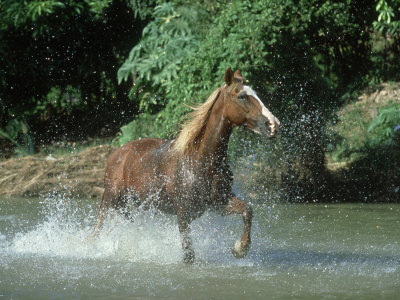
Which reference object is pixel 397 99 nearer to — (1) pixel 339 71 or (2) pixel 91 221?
(1) pixel 339 71

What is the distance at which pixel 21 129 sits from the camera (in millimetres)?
17094

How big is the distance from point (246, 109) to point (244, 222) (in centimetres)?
107

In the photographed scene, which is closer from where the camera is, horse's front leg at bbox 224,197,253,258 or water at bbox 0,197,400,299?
water at bbox 0,197,400,299

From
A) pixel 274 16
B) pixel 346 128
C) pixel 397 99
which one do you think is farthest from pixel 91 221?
pixel 397 99

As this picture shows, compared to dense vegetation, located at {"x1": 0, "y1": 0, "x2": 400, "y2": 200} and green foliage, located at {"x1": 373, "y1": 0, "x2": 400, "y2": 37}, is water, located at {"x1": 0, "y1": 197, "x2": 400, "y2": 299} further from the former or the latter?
green foliage, located at {"x1": 373, "y1": 0, "x2": 400, "y2": 37}

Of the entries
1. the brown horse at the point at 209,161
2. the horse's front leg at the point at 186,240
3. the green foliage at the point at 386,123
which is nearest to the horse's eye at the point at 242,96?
the brown horse at the point at 209,161

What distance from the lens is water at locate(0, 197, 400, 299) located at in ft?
20.2

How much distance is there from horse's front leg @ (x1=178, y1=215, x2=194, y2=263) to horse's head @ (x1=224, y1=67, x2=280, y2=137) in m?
1.07

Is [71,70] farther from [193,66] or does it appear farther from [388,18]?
[388,18]

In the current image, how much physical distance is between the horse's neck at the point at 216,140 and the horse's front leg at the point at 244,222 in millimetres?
420

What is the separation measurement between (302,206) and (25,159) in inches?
197

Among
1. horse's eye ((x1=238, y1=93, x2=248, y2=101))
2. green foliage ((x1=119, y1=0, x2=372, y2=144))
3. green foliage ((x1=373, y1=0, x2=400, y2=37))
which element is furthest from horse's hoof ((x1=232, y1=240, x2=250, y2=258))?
green foliage ((x1=373, y1=0, x2=400, y2=37))

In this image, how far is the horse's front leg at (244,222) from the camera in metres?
7.21

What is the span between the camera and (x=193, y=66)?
12227 millimetres
